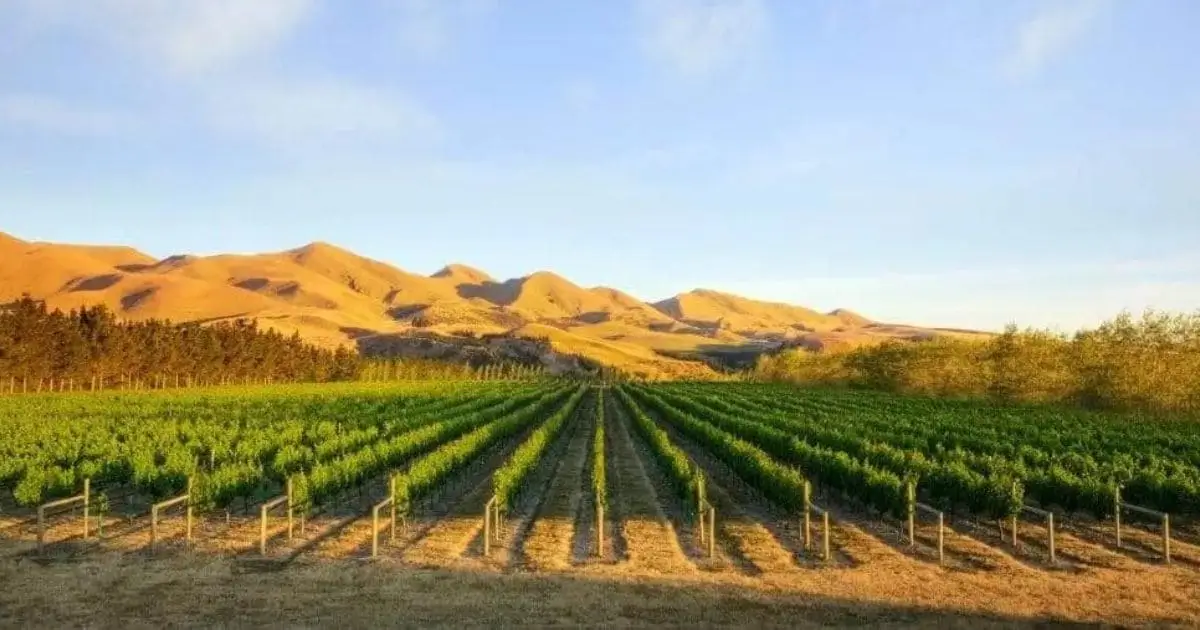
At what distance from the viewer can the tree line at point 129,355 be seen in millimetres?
66688

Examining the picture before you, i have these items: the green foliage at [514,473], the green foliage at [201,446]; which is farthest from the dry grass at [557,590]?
the green foliage at [201,446]

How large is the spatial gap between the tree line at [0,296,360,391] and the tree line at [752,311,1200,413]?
7141cm

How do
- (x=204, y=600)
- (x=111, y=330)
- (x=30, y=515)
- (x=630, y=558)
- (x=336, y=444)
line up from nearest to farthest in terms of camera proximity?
(x=204, y=600)
(x=630, y=558)
(x=30, y=515)
(x=336, y=444)
(x=111, y=330)

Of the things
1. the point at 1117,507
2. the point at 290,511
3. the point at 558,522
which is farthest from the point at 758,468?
the point at 290,511

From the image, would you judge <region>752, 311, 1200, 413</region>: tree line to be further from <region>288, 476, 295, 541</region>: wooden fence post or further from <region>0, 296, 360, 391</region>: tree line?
<region>0, 296, 360, 391</region>: tree line

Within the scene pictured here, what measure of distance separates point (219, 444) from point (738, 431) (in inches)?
853

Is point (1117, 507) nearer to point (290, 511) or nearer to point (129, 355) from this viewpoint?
point (290, 511)

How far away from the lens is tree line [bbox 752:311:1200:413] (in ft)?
163

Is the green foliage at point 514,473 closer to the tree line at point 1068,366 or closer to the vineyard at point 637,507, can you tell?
the vineyard at point 637,507

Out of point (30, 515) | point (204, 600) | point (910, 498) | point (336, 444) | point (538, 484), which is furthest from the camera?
point (336, 444)

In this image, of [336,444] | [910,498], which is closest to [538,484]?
[336,444]

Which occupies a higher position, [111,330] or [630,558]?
[111,330]

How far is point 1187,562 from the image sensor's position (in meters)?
16.5

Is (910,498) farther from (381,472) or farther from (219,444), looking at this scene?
(219,444)
